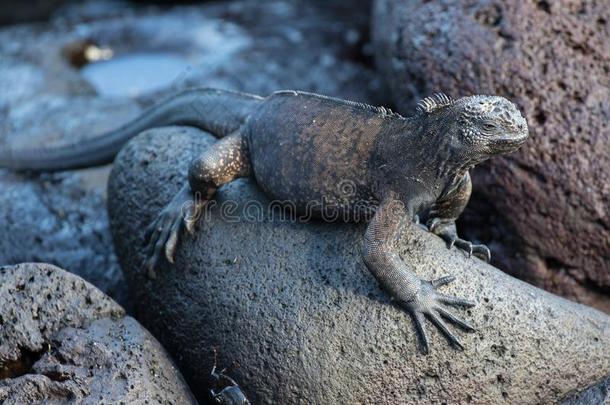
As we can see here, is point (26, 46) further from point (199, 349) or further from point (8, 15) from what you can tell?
point (199, 349)

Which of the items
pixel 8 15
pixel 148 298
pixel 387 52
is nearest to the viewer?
pixel 148 298

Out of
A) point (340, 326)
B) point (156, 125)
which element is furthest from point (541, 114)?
point (156, 125)

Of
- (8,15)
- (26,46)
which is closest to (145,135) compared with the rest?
(26,46)

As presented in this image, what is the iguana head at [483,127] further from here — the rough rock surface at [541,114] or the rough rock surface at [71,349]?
the rough rock surface at [71,349]

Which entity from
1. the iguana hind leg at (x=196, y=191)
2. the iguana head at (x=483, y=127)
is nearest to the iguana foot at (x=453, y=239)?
the iguana head at (x=483, y=127)

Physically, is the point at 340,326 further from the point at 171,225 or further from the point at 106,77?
the point at 106,77
